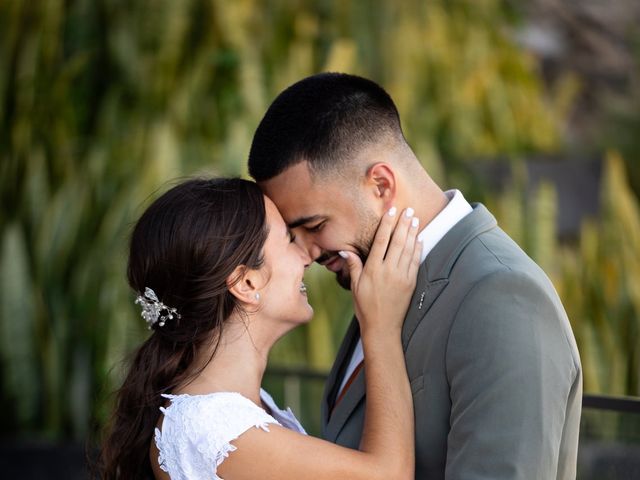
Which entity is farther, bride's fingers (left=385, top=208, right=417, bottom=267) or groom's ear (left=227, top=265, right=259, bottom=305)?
groom's ear (left=227, top=265, right=259, bottom=305)

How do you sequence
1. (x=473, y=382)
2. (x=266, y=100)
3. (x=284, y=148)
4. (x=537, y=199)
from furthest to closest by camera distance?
(x=266, y=100) < (x=537, y=199) < (x=284, y=148) < (x=473, y=382)

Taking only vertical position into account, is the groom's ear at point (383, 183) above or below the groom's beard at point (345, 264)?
above

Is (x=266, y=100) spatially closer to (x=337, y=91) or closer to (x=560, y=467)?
(x=337, y=91)

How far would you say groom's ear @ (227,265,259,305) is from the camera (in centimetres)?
235

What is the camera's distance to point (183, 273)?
2.33 metres

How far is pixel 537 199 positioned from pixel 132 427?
9.33 feet

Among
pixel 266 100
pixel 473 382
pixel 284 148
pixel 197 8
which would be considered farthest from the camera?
pixel 197 8

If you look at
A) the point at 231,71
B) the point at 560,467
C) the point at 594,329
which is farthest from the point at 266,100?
the point at 560,467

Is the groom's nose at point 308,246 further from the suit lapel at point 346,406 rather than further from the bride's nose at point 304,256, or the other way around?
the suit lapel at point 346,406

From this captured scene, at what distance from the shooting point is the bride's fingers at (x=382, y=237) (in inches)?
89.0

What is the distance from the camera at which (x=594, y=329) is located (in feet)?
14.5

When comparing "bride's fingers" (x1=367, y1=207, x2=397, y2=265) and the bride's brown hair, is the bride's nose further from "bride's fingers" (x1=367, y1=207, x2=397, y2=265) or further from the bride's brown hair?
"bride's fingers" (x1=367, y1=207, x2=397, y2=265)

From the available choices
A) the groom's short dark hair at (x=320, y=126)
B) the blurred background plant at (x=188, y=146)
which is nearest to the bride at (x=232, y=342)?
the groom's short dark hair at (x=320, y=126)

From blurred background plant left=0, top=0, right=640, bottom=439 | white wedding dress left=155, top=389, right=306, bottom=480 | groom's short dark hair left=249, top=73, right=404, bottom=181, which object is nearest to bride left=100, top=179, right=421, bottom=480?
white wedding dress left=155, top=389, right=306, bottom=480
